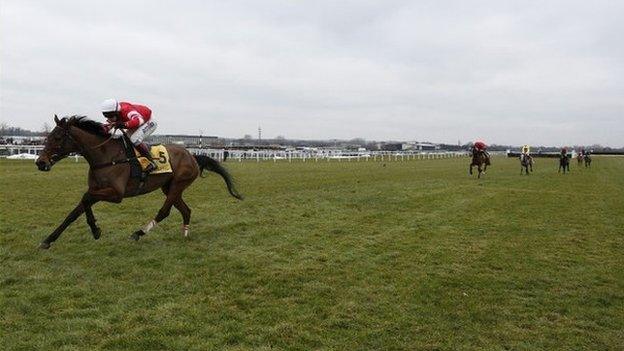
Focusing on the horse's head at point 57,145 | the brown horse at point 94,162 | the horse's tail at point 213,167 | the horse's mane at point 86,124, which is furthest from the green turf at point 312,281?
the horse's mane at point 86,124

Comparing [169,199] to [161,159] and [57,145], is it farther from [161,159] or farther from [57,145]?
[57,145]

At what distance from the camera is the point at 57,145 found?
7.64m

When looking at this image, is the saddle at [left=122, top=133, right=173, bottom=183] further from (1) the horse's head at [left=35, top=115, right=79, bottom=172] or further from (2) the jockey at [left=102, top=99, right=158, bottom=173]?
(1) the horse's head at [left=35, top=115, right=79, bottom=172]

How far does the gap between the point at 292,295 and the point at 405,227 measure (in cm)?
506

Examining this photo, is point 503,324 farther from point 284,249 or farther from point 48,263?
point 48,263

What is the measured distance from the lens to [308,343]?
4.39 meters

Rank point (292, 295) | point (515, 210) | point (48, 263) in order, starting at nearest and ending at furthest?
point (292, 295) → point (48, 263) → point (515, 210)

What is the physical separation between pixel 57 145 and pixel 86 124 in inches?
22.1

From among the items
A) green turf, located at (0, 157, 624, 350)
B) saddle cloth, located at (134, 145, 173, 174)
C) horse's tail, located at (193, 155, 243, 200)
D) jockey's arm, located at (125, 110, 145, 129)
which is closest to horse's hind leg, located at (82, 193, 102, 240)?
green turf, located at (0, 157, 624, 350)

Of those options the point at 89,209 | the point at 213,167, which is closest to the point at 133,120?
the point at 89,209

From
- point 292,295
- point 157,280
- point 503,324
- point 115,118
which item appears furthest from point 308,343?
point 115,118

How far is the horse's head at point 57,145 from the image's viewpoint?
24.7 ft

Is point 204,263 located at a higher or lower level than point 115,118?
lower

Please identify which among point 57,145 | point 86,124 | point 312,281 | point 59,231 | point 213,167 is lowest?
point 312,281
